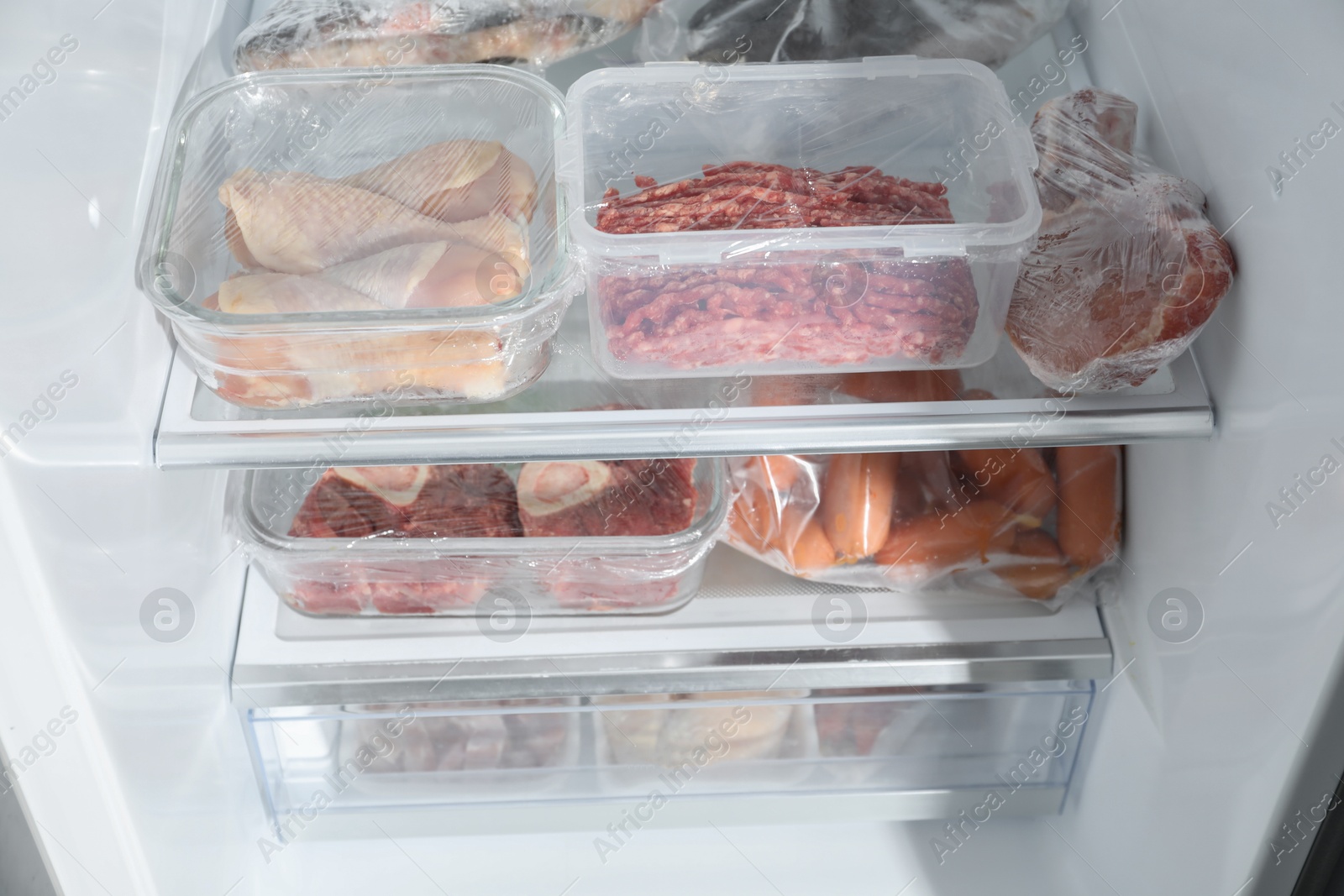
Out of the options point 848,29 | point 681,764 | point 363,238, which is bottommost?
point 681,764

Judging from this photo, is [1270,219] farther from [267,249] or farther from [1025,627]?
[267,249]

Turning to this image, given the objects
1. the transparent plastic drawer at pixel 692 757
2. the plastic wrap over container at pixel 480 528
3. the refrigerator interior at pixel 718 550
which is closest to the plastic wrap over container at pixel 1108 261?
the refrigerator interior at pixel 718 550

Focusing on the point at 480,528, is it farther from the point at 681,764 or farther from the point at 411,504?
the point at 681,764

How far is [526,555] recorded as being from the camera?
0.98 m

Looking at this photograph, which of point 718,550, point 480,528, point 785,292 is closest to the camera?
point 785,292

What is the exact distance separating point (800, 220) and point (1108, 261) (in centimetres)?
22

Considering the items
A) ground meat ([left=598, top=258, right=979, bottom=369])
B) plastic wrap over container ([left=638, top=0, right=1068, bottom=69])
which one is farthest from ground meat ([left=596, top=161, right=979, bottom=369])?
plastic wrap over container ([left=638, top=0, right=1068, bottom=69])

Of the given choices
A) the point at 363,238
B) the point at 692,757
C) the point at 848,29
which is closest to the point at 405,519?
the point at 363,238

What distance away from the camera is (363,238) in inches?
30.8

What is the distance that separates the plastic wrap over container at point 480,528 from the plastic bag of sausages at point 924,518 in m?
0.07

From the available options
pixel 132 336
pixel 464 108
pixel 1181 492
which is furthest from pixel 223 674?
pixel 1181 492

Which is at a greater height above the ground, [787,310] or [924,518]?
[787,310]

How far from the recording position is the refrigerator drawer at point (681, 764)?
1.12 meters

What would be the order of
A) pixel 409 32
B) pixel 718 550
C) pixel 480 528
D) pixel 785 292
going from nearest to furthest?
pixel 785 292 → pixel 409 32 → pixel 480 528 → pixel 718 550
